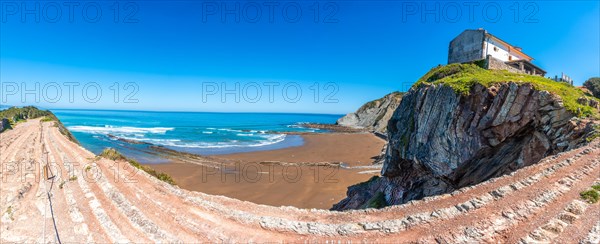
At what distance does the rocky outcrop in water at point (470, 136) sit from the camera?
10.2 meters

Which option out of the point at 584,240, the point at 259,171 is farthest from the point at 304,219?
the point at 259,171

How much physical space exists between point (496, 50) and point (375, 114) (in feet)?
255

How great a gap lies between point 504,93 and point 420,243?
9.25 metres

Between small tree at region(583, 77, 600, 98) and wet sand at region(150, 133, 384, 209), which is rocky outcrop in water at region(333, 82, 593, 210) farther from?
small tree at region(583, 77, 600, 98)

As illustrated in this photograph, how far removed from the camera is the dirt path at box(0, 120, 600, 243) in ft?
21.3

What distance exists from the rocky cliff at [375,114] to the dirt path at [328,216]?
73.8m

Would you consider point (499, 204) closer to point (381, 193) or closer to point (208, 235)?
point (208, 235)

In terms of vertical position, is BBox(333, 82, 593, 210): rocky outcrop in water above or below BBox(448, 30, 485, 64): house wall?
below

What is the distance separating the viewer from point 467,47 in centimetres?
2567

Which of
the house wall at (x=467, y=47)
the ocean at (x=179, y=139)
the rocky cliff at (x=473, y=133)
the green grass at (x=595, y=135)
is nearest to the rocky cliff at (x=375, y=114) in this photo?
the ocean at (x=179, y=139)

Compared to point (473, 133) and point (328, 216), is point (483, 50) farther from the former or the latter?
point (328, 216)

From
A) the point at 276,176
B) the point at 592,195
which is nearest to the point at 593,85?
the point at 592,195

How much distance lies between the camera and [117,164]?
16.4 m

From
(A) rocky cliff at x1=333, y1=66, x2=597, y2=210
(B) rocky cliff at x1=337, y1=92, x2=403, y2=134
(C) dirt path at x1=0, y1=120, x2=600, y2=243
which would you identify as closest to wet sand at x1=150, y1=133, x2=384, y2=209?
(A) rocky cliff at x1=333, y1=66, x2=597, y2=210
